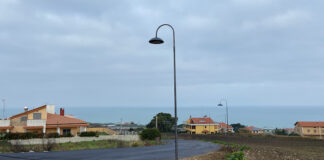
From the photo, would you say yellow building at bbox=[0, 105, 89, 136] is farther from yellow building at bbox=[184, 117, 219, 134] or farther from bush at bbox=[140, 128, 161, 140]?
yellow building at bbox=[184, 117, 219, 134]

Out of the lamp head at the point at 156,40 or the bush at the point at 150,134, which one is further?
the bush at the point at 150,134

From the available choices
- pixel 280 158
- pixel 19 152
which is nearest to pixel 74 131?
pixel 19 152

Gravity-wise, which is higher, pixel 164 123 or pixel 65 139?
pixel 164 123

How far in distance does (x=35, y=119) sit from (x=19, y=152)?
50.8 ft

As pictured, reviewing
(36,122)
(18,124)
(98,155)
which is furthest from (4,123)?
(98,155)

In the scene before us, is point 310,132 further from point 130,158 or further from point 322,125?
point 130,158

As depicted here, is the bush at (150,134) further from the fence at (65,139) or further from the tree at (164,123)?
the tree at (164,123)

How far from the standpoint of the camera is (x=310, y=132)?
231 ft

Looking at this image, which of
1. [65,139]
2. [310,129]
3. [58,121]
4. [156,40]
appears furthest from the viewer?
[310,129]

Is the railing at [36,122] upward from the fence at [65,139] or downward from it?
upward

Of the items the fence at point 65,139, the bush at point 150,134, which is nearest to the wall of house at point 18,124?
the fence at point 65,139

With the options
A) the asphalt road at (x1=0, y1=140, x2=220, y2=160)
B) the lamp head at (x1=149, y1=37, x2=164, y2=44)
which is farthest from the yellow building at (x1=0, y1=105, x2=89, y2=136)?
the lamp head at (x1=149, y1=37, x2=164, y2=44)

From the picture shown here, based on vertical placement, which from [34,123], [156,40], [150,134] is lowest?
[150,134]

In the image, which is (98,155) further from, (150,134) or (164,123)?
(164,123)
